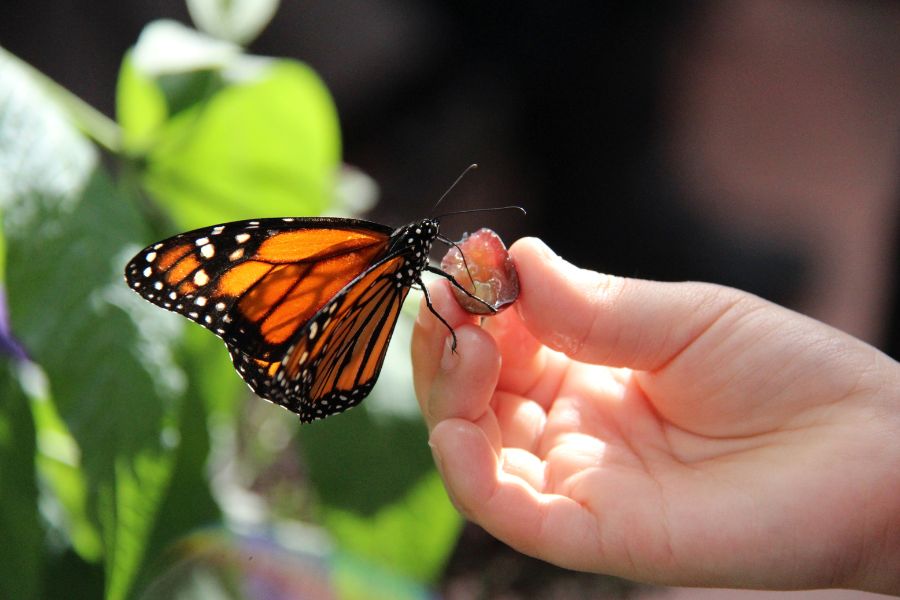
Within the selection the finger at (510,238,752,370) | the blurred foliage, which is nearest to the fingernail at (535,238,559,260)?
the finger at (510,238,752,370)

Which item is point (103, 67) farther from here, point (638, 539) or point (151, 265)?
point (638, 539)

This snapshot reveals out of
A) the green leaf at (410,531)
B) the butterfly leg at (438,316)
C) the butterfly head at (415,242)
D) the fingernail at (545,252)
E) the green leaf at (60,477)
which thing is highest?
the fingernail at (545,252)

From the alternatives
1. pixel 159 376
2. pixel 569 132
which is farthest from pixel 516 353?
pixel 569 132

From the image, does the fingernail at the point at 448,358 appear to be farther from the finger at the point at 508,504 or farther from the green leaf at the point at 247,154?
the green leaf at the point at 247,154

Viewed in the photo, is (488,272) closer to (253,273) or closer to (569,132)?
Answer: (253,273)

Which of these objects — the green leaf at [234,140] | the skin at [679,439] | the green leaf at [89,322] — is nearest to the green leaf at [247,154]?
the green leaf at [234,140]

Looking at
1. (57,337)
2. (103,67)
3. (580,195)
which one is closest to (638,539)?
(57,337)

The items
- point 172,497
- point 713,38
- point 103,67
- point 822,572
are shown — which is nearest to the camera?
point 822,572
